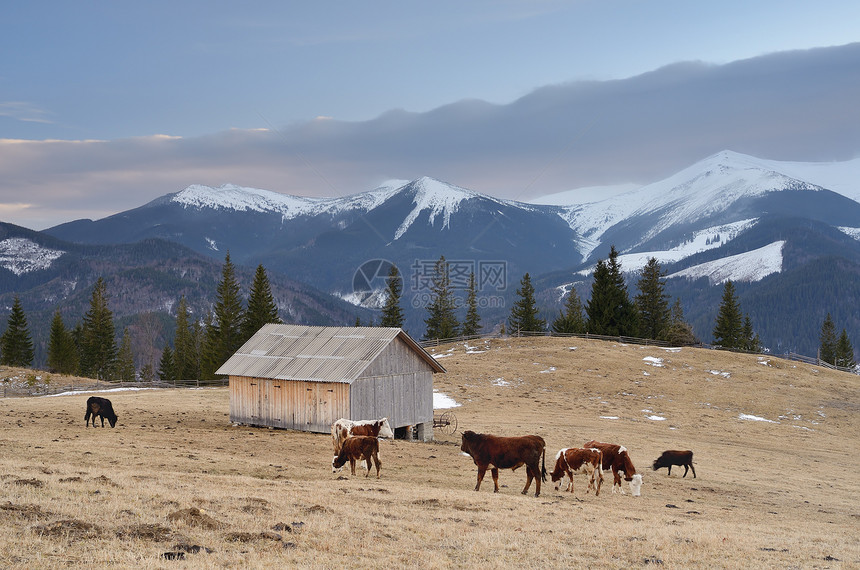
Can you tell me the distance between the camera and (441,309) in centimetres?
9831

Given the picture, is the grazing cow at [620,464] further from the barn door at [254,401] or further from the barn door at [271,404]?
the barn door at [254,401]

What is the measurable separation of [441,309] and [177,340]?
51055 mm

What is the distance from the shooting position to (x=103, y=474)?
1812cm

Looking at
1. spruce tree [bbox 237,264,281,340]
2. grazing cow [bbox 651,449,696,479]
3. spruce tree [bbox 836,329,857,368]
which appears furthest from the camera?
spruce tree [bbox 836,329,857,368]

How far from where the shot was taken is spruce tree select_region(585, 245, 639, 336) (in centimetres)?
8731

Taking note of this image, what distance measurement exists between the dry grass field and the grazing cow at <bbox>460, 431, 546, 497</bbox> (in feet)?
3.40

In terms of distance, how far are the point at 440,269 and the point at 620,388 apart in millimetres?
46555

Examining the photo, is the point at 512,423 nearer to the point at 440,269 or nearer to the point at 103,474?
the point at 103,474

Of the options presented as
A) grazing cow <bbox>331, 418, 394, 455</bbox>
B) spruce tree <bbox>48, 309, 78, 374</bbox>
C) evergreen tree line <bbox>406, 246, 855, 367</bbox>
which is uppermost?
evergreen tree line <bbox>406, 246, 855, 367</bbox>

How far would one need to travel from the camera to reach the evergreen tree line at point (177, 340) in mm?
82938

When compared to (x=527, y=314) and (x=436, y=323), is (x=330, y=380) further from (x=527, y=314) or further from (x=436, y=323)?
(x=527, y=314)

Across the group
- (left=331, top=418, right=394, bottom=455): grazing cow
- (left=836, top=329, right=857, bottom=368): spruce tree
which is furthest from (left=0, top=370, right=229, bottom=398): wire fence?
(left=836, top=329, right=857, bottom=368): spruce tree

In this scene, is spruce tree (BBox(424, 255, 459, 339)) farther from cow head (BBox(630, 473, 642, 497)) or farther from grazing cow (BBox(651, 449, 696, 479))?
cow head (BBox(630, 473, 642, 497))

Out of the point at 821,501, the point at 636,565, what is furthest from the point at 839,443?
the point at 636,565
